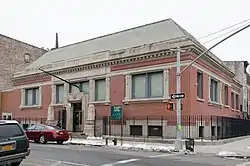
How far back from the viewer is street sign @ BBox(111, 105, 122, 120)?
99.2ft

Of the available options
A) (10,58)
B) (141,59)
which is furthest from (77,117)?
(10,58)

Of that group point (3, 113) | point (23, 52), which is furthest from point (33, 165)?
point (23, 52)

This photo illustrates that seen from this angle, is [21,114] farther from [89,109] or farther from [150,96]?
[150,96]

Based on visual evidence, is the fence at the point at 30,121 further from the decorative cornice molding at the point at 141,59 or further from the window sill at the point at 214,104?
the window sill at the point at 214,104

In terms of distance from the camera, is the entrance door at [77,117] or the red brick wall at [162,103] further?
the entrance door at [77,117]

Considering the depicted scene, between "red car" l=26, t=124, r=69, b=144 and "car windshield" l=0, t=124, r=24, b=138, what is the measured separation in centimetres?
1315

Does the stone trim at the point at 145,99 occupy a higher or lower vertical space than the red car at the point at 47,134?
higher

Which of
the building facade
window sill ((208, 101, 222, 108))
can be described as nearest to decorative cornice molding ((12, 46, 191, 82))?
window sill ((208, 101, 222, 108))

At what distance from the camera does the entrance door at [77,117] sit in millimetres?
34344

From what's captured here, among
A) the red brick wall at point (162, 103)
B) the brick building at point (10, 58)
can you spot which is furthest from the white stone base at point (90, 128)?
the brick building at point (10, 58)

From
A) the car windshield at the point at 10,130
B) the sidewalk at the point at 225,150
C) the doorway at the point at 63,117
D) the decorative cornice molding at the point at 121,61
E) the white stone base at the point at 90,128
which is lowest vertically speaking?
the sidewalk at the point at 225,150

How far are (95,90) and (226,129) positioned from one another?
12931 mm

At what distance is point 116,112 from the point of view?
99.7 ft

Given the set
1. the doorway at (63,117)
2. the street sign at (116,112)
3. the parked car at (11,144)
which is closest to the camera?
the parked car at (11,144)
